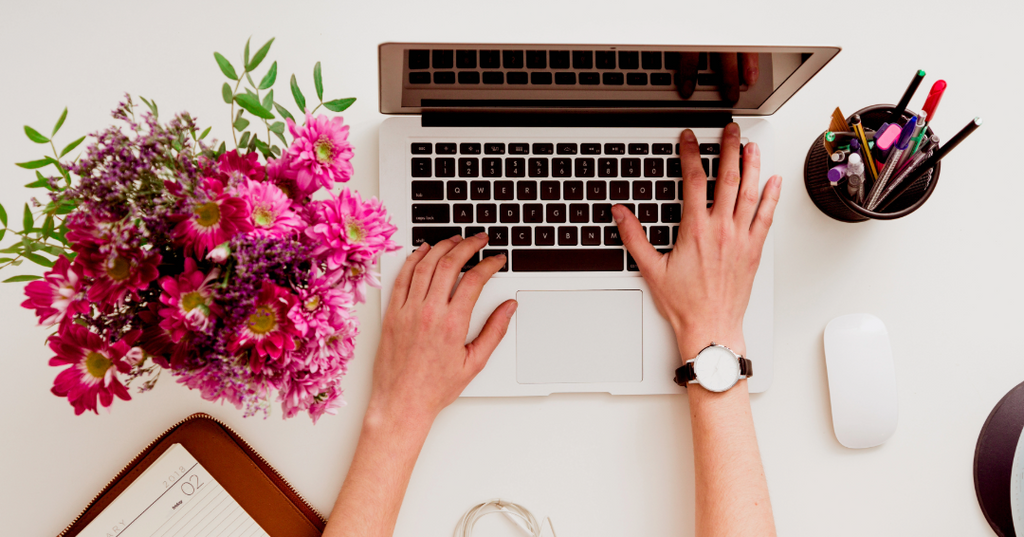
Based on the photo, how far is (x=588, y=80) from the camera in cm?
76

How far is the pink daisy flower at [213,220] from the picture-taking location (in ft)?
1.43

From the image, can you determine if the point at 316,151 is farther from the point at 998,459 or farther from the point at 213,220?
the point at 998,459

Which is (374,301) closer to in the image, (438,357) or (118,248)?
(438,357)

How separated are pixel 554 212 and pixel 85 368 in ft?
1.88

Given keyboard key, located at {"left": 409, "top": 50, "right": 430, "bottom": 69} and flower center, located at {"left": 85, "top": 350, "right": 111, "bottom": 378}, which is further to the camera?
keyboard key, located at {"left": 409, "top": 50, "right": 430, "bottom": 69}

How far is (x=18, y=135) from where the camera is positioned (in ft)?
2.71

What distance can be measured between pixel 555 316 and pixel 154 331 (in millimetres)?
517

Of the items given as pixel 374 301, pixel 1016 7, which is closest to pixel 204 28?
pixel 374 301

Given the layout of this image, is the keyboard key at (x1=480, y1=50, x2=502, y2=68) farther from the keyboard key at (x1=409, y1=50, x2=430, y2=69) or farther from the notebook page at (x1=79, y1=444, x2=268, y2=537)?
the notebook page at (x1=79, y1=444, x2=268, y2=537)

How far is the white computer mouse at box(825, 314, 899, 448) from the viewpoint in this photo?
2.76 feet

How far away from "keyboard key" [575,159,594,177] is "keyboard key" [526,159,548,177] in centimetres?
5

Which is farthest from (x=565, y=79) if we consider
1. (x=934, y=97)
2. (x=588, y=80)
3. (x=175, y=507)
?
(x=175, y=507)

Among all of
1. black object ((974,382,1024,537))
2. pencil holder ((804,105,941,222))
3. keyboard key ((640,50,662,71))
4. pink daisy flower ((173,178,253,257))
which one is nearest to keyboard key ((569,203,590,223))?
keyboard key ((640,50,662,71))

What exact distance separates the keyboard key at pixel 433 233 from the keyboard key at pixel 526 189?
4.1 inches
